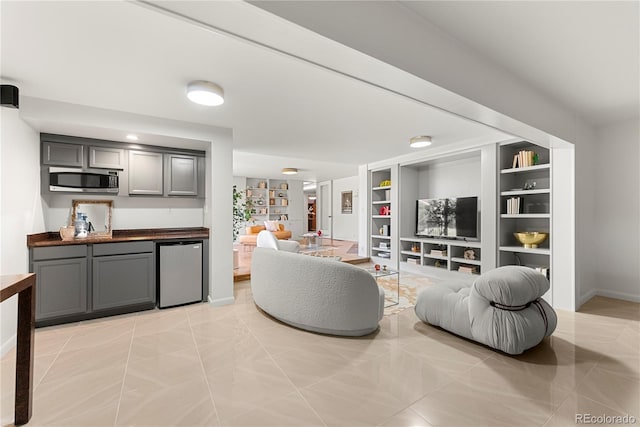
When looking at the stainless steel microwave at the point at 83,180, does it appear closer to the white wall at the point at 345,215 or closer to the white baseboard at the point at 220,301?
the white baseboard at the point at 220,301

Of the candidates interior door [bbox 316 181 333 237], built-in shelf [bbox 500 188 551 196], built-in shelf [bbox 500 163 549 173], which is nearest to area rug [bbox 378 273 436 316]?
built-in shelf [bbox 500 188 551 196]

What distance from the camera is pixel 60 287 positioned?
3010mm

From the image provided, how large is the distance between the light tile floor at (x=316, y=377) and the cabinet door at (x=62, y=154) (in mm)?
1809

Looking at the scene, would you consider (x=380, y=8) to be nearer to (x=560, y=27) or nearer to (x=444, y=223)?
(x=560, y=27)

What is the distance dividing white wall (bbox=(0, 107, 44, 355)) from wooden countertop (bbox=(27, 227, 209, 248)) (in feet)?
0.38

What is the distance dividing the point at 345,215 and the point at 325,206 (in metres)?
1.23

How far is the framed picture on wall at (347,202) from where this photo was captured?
10250mm

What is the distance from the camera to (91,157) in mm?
3418

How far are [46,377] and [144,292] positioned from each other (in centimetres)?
138

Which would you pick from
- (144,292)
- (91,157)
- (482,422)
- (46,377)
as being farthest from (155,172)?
(482,422)

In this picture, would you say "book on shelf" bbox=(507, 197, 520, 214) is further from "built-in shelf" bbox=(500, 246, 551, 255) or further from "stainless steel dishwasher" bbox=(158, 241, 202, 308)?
"stainless steel dishwasher" bbox=(158, 241, 202, 308)

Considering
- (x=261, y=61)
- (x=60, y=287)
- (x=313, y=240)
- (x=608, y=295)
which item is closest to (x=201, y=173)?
(x=60, y=287)

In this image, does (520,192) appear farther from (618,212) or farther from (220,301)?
(220,301)

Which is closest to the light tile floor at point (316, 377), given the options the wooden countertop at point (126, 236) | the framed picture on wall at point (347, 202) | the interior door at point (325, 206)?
the wooden countertop at point (126, 236)
